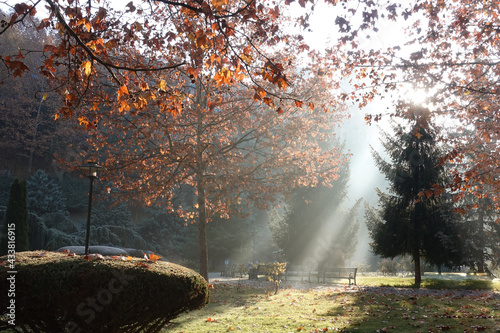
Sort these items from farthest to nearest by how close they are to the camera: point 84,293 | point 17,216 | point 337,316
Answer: point 17,216, point 337,316, point 84,293

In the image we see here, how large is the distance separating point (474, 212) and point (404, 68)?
19.7m

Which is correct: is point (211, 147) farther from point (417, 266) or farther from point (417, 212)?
point (417, 266)

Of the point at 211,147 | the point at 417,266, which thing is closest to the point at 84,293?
the point at 211,147

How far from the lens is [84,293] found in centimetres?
349

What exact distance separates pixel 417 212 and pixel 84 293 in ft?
63.8

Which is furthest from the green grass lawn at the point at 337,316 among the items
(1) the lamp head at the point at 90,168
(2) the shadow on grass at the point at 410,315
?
(1) the lamp head at the point at 90,168

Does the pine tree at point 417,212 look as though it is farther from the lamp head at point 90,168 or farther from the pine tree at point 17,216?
the pine tree at point 17,216

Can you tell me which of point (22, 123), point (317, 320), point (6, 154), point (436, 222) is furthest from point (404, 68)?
point (6, 154)

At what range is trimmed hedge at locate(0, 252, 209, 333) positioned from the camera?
11.5ft

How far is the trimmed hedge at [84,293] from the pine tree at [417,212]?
17872 millimetres

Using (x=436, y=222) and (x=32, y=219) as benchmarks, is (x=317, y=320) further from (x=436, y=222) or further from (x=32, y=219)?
(x=32, y=219)

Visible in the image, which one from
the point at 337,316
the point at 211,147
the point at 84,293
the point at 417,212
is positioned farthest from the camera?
the point at 417,212

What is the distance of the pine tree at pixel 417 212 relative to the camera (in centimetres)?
1909

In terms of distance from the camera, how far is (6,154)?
1291 inches
